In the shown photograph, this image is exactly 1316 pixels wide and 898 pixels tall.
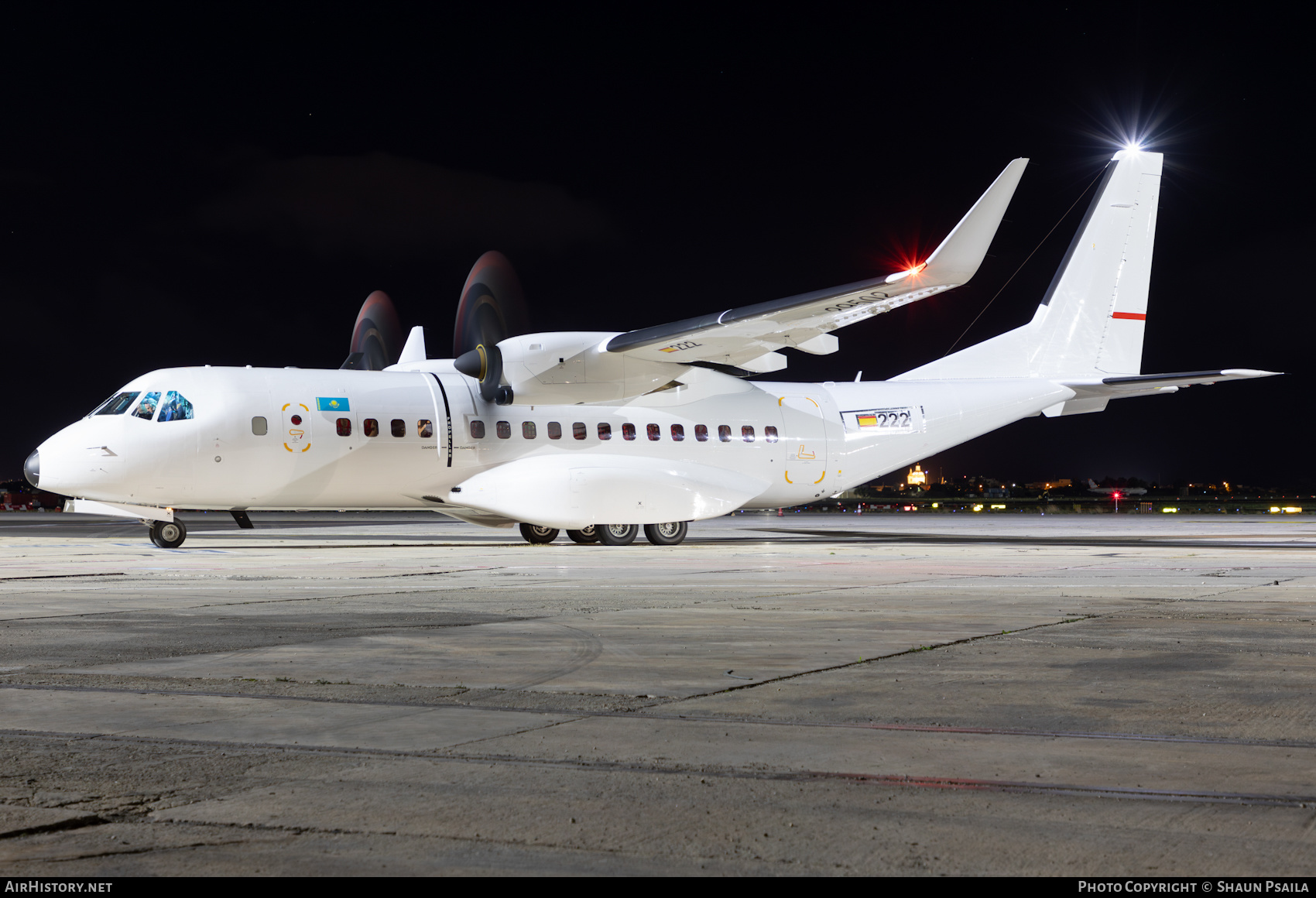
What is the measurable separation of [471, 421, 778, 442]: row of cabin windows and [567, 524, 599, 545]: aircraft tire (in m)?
2.33

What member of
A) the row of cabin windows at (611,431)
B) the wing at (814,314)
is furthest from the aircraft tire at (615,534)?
the wing at (814,314)

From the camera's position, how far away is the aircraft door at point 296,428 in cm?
2081

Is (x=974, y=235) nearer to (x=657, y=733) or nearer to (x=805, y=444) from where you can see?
(x=805, y=444)

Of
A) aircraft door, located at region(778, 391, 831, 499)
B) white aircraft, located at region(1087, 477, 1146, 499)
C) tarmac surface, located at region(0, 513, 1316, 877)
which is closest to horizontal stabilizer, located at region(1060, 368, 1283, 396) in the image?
aircraft door, located at region(778, 391, 831, 499)

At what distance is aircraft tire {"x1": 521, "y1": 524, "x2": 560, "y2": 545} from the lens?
24.1m

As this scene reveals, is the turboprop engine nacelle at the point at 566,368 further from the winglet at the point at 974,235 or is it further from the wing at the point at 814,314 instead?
the winglet at the point at 974,235

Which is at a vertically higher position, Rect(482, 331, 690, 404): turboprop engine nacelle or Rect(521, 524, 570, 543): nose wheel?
Rect(482, 331, 690, 404): turboprop engine nacelle

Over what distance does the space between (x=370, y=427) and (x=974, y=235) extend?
38.2ft

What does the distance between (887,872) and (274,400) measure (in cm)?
1957

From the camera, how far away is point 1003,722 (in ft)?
17.1

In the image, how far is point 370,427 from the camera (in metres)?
21.4

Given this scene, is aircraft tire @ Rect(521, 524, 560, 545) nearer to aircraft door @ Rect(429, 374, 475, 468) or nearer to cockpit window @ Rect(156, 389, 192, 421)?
aircraft door @ Rect(429, 374, 475, 468)

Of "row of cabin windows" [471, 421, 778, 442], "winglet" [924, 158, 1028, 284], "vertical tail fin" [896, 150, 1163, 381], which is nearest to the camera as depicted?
"winglet" [924, 158, 1028, 284]
